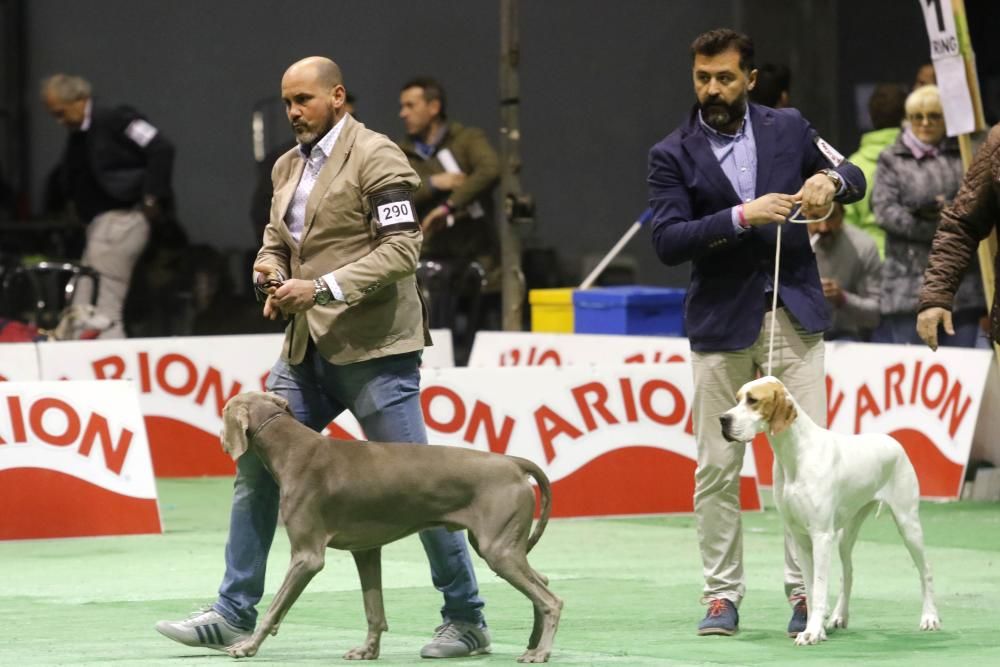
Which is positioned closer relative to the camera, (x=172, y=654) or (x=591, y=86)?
(x=172, y=654)

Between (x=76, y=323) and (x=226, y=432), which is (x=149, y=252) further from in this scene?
(x=226, y=432)

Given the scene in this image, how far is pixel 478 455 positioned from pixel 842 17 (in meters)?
12.5

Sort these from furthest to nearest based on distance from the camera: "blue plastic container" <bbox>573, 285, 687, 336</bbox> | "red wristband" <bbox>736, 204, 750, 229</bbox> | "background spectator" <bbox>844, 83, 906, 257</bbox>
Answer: "blue plastic container" <bbox>573, 285, 687, 336</bbox>, "background spectator" <bbox>844, 83, 906, 257</bbox>, "red wristband" <bbox>736, 204, 750, 229</bbox>

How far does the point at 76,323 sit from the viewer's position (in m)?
14.8

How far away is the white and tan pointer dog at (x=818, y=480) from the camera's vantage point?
7.23 metres

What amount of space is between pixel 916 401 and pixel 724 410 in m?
4.38

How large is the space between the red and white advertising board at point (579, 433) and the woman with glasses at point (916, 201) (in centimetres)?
186

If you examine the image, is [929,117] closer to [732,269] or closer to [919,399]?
[919,399]

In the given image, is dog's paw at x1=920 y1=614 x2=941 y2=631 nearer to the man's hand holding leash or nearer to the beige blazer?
the man's hand holding leash

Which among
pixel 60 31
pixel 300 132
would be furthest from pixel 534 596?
pixel 60 31

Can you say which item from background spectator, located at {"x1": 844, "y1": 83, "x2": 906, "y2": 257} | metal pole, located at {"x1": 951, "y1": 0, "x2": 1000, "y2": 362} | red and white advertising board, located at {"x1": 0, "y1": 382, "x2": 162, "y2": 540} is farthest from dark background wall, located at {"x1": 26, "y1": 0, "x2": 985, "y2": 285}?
red and white advertising board, located at {"x1": 0, "y1": 382, "x2": 162, "y2": 540}

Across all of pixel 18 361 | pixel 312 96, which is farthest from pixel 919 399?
pixel 312 96

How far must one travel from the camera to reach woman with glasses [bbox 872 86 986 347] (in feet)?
39.9

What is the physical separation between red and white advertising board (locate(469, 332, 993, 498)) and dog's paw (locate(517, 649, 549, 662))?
15.4ft
